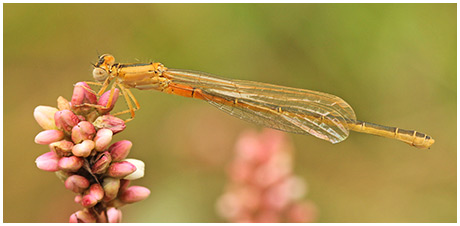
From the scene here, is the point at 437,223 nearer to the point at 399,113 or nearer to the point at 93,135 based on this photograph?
the point at 399,113

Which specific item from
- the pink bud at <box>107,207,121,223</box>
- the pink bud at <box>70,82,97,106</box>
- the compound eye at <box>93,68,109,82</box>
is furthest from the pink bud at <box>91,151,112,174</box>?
the compound eye at <box>93,68,109,82</box>

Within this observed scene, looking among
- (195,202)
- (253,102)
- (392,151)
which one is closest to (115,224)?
(253,102)

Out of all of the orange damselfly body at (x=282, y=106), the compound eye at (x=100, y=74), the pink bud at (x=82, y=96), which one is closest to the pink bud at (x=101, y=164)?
the pink bud at (x=82, y=96)

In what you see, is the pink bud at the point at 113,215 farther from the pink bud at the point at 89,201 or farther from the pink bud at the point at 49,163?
the pink bud at the point at 49,163

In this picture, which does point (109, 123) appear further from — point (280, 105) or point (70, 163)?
point (280, 105)

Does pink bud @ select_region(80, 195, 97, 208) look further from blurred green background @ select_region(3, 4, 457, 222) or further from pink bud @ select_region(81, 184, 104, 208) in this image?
blurred green background @ select_region(3, 4, 457, 222)
